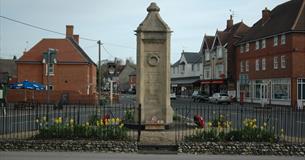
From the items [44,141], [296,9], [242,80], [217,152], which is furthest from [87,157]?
[296,9]

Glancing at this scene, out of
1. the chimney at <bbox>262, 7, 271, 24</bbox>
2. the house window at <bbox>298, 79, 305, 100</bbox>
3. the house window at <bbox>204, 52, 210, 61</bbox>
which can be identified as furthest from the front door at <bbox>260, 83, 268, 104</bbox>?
the house window at <bbox>204, 52, 210, 61</bbox>

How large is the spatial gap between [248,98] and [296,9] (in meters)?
15.3

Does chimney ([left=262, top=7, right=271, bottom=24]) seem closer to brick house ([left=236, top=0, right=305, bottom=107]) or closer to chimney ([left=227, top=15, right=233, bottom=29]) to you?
brick house ([left=236, top=0, right=305, bottom=107])

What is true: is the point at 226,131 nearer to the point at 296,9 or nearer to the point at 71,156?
the point at 71,156

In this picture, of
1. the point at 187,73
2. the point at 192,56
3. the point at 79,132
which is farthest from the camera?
the point at 192,56

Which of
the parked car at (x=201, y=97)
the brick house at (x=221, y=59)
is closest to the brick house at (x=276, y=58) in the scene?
A: the brick house at (x=221, y=59)

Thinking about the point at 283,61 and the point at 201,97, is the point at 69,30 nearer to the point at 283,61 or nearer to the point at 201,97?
the point at 201,97

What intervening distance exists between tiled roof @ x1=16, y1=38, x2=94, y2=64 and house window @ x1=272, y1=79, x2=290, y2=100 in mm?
24938

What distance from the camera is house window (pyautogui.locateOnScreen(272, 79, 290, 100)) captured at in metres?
50.3

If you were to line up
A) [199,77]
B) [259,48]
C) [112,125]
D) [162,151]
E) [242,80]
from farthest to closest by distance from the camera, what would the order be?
[199,77]
[259,48]
[242,80]
[112,125]
[162,151]

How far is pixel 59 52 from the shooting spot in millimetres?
61562

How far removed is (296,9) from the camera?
51719 mm

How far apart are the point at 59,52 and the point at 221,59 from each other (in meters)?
26.7

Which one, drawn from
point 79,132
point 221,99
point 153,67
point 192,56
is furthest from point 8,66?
point 79,132
